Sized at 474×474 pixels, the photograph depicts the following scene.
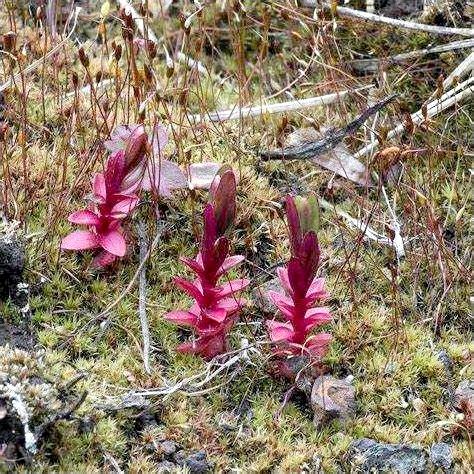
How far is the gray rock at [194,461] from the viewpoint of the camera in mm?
2607

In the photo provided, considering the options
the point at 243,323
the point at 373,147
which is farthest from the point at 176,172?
the point at 373,147


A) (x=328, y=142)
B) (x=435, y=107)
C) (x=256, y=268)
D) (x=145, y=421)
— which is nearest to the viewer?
(x=145, y=421)

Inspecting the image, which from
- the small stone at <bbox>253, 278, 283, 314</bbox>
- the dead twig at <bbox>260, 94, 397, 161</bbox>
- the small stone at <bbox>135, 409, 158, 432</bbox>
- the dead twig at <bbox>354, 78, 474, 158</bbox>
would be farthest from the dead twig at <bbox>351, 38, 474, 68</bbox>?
the small stone at <bbox>135, 409, 158, 432</bbox>

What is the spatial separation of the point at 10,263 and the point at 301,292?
999 millimetres

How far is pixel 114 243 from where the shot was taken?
2990 millimetres

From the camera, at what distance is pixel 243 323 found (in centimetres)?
309

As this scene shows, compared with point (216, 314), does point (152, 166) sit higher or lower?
higher

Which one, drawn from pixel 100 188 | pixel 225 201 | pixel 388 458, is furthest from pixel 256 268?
pixel 388 458

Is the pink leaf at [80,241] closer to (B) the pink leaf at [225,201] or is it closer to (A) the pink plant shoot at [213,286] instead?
(A) the pink plant shoot at [213,286]

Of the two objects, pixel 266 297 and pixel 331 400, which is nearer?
pixel 331 400

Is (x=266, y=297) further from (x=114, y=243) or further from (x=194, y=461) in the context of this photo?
(x=194, y=461)

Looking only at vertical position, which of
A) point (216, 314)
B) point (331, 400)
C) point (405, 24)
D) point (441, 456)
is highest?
point (405, 24)

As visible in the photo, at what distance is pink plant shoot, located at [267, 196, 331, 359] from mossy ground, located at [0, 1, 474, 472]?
0.45ft

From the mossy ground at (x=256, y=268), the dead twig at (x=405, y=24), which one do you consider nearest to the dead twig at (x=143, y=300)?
the mossy ground at (x=256, y=268)
